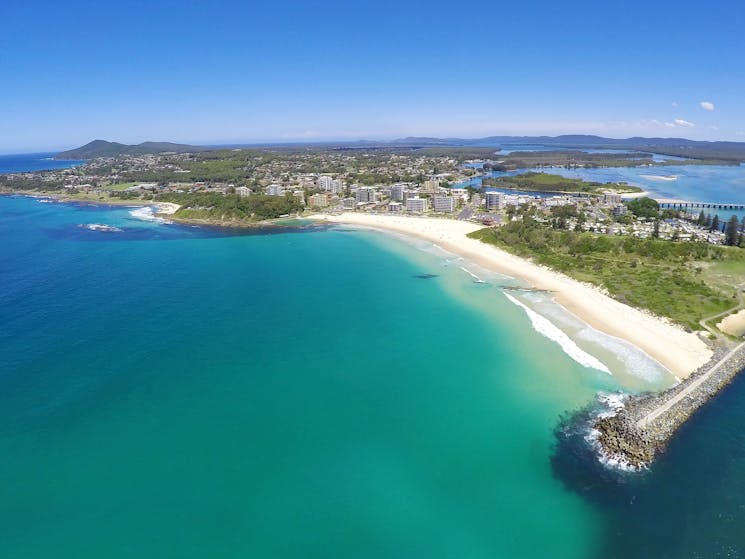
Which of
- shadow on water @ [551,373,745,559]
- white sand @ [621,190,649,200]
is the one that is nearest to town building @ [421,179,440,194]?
white sand @ [621,190,649,200]

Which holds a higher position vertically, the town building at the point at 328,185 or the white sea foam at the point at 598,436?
the town building at the point at 328,185

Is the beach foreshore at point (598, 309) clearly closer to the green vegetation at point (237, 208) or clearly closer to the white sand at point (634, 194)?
the green vegetation at point (237, 208)

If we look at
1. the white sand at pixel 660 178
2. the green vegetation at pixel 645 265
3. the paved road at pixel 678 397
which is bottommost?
the white sand at pixel 660 178

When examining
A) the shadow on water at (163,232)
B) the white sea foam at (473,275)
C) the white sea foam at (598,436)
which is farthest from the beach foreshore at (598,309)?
the shadow on water at (163,232)

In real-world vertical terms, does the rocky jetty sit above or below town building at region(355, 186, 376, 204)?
below

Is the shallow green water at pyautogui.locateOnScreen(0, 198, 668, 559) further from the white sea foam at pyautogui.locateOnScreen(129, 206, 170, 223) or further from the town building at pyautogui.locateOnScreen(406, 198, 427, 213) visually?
the town building at pyautogui.locateOnScreen(406, 198, 427, 213)
